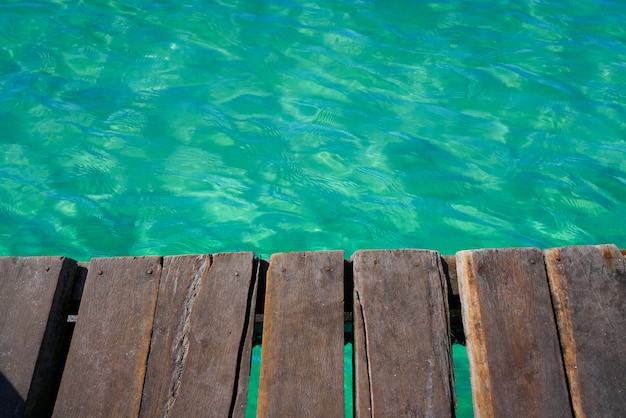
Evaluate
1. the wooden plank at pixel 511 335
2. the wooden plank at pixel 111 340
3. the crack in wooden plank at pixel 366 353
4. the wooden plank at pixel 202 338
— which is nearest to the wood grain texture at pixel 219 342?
the wooden plank at pixel 202 338

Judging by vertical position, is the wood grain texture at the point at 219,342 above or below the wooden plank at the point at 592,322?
below

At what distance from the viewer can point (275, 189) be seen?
18.2 ft

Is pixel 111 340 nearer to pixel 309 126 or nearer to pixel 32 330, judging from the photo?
pixel 32 330

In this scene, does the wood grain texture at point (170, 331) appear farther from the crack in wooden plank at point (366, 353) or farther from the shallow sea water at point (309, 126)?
the shallow sea water at point (309, 126)

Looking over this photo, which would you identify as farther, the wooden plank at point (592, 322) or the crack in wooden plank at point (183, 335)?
the crack in wooden plank at point (183, 335)

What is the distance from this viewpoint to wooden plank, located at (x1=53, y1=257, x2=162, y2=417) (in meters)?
2.29

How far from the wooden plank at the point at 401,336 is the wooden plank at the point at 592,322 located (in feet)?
1.44

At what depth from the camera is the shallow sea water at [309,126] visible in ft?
17.3

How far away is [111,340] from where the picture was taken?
2.42m

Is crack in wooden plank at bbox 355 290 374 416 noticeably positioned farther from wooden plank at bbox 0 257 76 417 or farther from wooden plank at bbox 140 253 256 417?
wooden plank at bbox 0 257 76 417

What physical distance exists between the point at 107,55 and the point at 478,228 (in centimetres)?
443

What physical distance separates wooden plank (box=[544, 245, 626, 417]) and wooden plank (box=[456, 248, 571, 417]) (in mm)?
44

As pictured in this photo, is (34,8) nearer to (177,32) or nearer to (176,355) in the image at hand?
(177,32)

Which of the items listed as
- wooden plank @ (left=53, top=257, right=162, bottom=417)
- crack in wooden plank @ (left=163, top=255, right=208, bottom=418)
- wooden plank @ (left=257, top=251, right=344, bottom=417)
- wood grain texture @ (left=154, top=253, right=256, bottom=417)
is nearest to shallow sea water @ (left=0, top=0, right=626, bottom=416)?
wooden plank @ (left=257, top=251, right=344, bottom=417)
